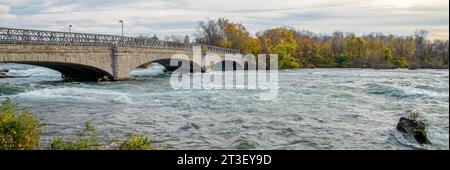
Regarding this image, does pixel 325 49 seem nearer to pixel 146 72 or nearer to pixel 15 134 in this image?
pixel 146 72

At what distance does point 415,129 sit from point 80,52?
2936cm

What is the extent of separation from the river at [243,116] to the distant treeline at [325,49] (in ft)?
204

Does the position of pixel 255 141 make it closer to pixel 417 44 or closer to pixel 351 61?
pixel 351 61

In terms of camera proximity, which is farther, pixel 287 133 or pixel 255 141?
pixel 287 133

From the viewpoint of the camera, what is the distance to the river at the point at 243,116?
16.9 metres
